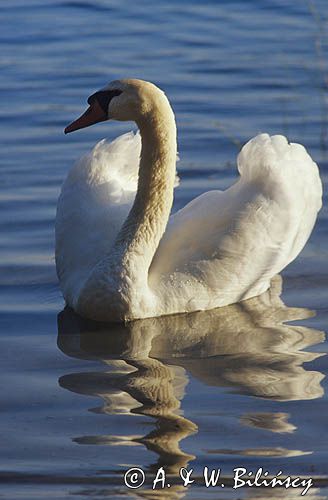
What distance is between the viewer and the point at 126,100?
765cm

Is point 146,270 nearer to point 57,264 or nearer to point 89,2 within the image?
point 57,264

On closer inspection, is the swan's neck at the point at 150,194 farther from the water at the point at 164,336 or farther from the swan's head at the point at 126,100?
the water at the point at 164,336

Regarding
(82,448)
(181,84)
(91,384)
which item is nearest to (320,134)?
(181,84)

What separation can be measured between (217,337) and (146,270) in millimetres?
586

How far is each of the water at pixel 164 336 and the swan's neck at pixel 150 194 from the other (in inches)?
16.2

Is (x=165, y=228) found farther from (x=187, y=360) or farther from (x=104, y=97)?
(x=187, y=360)

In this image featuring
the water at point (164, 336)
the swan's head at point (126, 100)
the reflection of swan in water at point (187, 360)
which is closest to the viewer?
the water at point (164, 336)

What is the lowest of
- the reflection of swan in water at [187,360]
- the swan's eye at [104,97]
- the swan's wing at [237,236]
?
the reflection of swan in water at [187,360]

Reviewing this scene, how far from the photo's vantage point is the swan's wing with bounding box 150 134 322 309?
25.8 ft

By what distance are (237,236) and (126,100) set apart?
3.30 feet

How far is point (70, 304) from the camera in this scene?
26.0 feet

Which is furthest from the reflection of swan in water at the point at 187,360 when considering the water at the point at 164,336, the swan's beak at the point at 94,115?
the swan's beak at the point at 94,115

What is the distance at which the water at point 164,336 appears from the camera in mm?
5785

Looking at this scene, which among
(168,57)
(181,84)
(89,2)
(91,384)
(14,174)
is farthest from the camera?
(89,2)
